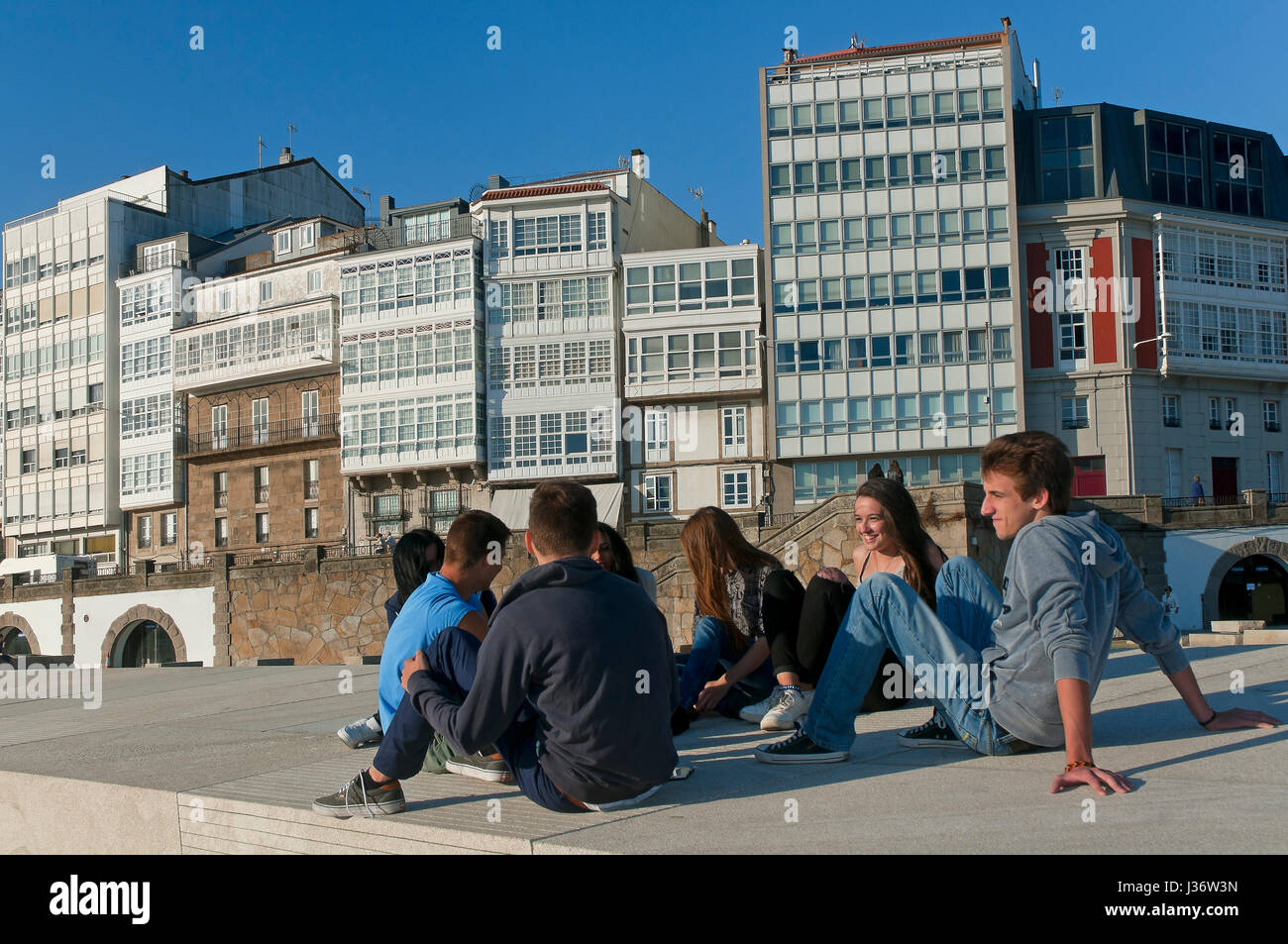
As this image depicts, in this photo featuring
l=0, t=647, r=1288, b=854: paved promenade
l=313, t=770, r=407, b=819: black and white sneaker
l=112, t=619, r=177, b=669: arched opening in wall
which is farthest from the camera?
l=112, t=619, r=177, b=669: arched opening in wall

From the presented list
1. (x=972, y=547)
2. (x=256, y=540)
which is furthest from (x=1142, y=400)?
(x=256, y=540)

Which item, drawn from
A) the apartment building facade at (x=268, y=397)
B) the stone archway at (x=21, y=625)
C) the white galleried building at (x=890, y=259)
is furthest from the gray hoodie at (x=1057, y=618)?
the stone archway at (x=21, y=625)

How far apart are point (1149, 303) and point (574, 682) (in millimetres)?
42403

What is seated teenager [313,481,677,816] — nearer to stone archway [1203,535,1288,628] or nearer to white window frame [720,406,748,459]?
stone archway [1203,535,1288,628]

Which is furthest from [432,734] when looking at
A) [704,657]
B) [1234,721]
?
[1234,721]

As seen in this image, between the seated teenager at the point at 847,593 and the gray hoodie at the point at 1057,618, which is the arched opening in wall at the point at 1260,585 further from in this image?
the gray hoodie at the point at 1057,618

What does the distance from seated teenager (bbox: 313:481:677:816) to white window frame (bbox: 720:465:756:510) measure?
123ft

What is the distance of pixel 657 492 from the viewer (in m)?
42.8

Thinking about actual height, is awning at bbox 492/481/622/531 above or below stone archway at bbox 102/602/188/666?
above

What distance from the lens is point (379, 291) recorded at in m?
47.2

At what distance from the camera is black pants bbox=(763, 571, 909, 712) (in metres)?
5.90

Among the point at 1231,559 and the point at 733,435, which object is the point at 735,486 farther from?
the point at 1231,559

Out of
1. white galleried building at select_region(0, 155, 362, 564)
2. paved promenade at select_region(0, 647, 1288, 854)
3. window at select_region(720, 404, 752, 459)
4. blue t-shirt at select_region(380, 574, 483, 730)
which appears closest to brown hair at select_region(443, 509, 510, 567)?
blue t-shirt at select_region(380, 574, 483, 730)

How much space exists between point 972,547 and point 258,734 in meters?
20.6
